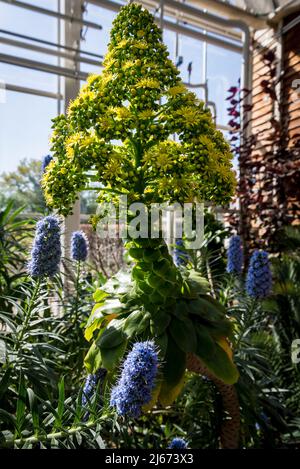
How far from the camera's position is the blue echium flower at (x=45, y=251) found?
0.96 metres

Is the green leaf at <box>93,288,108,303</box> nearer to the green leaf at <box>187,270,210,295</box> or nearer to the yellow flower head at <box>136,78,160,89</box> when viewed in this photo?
the green leaf at <box>187,270,210,295</box>

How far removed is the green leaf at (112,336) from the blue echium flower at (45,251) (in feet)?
0.68

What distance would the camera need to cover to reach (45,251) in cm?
96

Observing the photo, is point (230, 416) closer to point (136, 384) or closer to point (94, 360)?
point (94, 360)

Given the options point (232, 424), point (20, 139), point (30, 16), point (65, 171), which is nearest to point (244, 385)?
point (232, 424)

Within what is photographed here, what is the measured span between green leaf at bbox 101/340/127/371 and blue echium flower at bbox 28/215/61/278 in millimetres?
233

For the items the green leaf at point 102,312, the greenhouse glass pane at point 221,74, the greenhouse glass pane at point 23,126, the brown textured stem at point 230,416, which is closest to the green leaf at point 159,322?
the green leaf at point 102,312

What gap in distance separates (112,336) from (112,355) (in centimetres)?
5

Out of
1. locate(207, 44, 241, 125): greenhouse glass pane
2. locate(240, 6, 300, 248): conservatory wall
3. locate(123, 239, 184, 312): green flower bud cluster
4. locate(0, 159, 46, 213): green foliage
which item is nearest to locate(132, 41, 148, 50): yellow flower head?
locate(123, 239, 184, 312): green flower bud cluster

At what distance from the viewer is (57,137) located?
100cm

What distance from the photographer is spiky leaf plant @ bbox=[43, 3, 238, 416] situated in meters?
0.92

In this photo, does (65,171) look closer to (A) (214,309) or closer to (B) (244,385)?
(A) (214,309)

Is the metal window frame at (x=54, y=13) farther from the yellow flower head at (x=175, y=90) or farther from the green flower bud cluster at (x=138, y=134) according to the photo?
the yellow flower head at (x=175, y=90)

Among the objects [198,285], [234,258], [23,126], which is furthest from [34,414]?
[23,126]
